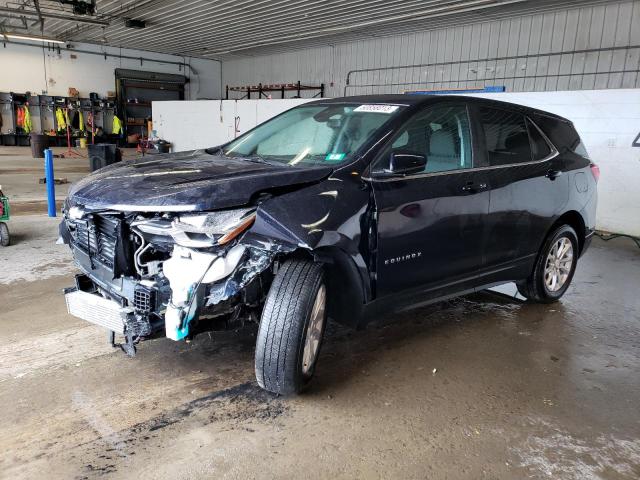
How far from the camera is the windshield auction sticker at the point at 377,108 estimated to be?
10.2ft

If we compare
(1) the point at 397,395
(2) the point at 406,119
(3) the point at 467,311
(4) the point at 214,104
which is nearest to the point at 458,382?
(1) the point at 397,395

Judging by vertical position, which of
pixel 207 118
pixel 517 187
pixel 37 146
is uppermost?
pixel 207 118

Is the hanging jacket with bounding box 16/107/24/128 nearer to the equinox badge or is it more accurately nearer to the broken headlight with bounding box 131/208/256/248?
the broken headlight with bounding box 131/208/256/248

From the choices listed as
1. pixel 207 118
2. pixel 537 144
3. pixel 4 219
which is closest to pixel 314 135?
pixel 537 144

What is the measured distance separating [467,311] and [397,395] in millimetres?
1539

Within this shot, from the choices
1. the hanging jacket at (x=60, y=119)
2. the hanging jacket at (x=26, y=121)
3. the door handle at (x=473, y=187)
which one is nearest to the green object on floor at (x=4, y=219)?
the door handle at (x=473, y=187)

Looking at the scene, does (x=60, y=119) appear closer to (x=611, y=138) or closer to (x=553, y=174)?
(x=611, y=138)

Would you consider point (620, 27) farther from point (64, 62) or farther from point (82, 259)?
point (64, 62)

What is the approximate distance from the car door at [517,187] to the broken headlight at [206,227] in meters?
1.78

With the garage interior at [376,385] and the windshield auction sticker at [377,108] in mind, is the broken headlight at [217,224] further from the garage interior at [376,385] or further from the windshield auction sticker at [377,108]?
the windshield auction sticker at [377,108]

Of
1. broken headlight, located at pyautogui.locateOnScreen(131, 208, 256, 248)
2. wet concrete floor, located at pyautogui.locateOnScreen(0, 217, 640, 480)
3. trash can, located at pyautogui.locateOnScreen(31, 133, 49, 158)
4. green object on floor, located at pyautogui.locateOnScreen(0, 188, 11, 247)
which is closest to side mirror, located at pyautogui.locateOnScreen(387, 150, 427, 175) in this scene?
broken headlight, located at pyautogui.locateOnScreen(131, 208, 256, 248)

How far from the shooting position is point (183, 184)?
8.20 ft

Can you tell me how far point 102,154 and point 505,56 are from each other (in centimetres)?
1057

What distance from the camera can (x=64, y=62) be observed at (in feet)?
70.8
